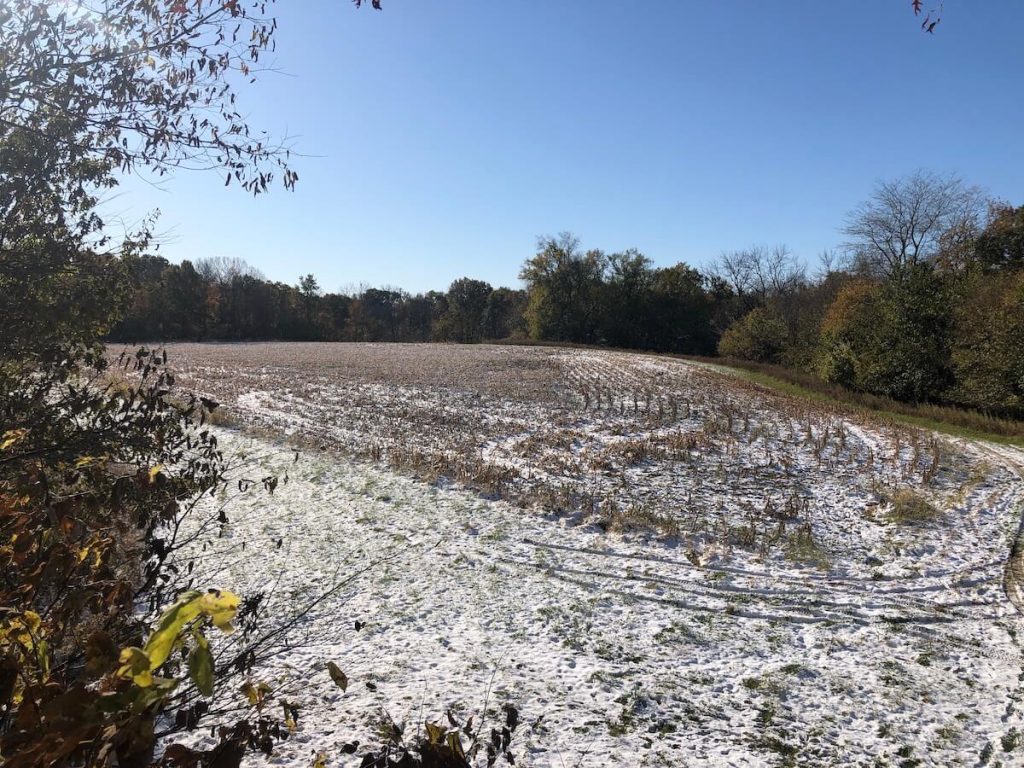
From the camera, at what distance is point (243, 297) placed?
69.7 metres

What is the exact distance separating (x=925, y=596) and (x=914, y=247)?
150 feet

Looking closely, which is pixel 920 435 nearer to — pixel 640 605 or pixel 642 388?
pixel 642 388

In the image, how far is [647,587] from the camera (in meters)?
7.71

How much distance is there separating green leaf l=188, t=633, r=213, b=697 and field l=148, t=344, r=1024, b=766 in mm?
2371

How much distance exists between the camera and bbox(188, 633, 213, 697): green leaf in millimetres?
1126

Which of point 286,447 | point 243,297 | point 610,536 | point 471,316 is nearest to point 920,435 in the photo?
point 610,536

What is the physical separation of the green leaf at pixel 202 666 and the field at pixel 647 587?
7.78 ft

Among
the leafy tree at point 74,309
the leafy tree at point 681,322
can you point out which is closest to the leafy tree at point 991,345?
the leafy tree at point 74,309

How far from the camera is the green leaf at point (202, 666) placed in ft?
3.69

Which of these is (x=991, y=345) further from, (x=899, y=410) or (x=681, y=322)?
(x=681, y=322)

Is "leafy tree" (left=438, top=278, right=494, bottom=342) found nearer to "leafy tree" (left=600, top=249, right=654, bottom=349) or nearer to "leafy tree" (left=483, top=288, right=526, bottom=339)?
"leafy tree" (left=483, top=288, right=526, bottom=339)

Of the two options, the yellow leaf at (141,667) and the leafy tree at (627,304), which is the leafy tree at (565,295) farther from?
the yellow leaf at (141,667)

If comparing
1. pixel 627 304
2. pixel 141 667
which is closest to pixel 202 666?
pixel 141 667

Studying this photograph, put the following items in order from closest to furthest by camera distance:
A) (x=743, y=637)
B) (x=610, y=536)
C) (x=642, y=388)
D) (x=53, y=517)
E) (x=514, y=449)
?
(x=53, y=517), (x=743, y=637), (x=610, y=536), (x=514, y=449), (x=642, y=388)
